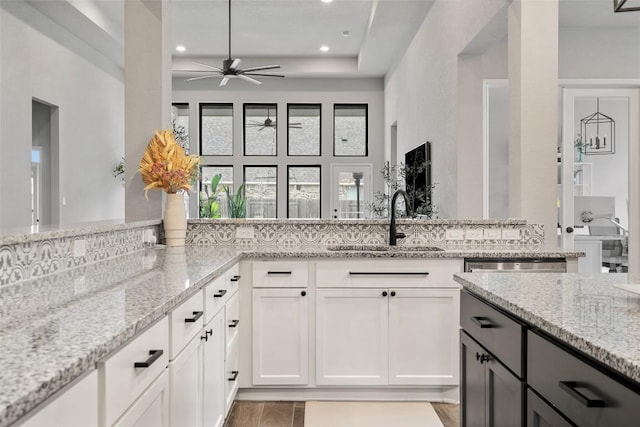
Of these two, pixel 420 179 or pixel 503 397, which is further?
pixel 420 179

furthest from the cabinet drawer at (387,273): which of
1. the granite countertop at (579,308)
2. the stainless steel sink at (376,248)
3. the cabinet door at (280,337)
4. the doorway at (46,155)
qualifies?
the doorway at (46,155)

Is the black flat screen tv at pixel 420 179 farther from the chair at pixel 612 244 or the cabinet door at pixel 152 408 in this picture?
the cabinet door at pixel 152 408

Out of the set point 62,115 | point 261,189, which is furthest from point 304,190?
point 62,115

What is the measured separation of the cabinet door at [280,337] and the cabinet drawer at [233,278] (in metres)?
0.15

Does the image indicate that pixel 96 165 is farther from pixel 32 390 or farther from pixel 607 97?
pixel 32 390

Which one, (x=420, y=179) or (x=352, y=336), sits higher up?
(x=420, y=179)

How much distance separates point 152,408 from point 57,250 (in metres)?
0.85

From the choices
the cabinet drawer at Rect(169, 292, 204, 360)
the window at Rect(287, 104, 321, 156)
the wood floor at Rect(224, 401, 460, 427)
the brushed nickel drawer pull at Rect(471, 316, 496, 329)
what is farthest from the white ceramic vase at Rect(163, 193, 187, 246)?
the window at Rect(287, 104, 321, 156)

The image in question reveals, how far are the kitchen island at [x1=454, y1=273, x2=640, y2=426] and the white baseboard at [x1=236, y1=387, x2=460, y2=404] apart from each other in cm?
117

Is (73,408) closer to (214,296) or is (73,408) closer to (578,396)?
(578,396)

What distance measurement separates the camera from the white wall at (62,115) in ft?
18.1

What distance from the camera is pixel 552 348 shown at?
1.11m

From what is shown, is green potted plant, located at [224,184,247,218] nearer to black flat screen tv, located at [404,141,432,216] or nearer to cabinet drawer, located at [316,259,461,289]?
black flat screen tv, located at [404,141,432,216]

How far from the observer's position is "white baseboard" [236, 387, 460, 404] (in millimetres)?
2916
